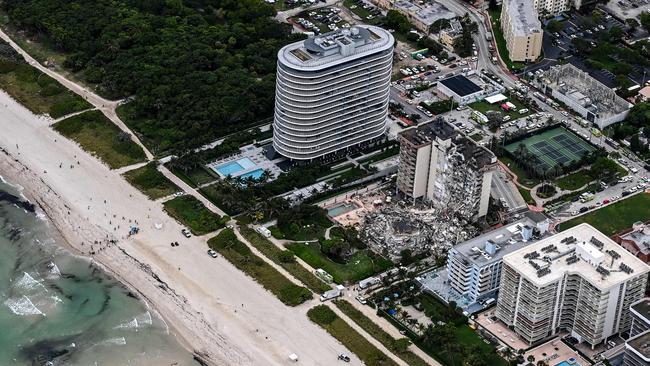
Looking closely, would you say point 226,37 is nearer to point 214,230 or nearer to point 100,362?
point 214,230

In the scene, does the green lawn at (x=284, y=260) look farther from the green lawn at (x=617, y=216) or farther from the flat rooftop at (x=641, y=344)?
the flat rooftop at (x=641, y=344)

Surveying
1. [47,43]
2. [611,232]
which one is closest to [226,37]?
[47,43]

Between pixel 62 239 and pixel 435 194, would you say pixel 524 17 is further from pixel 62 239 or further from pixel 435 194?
pixel 62 239

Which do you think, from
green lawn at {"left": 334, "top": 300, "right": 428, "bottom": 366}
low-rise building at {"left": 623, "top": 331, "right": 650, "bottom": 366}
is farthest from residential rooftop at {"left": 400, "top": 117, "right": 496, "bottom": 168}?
low-rise building at {"left": 623, "top": 331, "right": 650, "bottom": 366}

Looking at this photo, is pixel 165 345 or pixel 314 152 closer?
pixel 165 345

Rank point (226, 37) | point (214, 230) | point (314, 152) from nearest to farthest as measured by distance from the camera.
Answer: point (214, 230) → point (314, 152) → point (226, 37)

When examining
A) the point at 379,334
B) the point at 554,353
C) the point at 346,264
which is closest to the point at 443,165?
the point at 346,264
